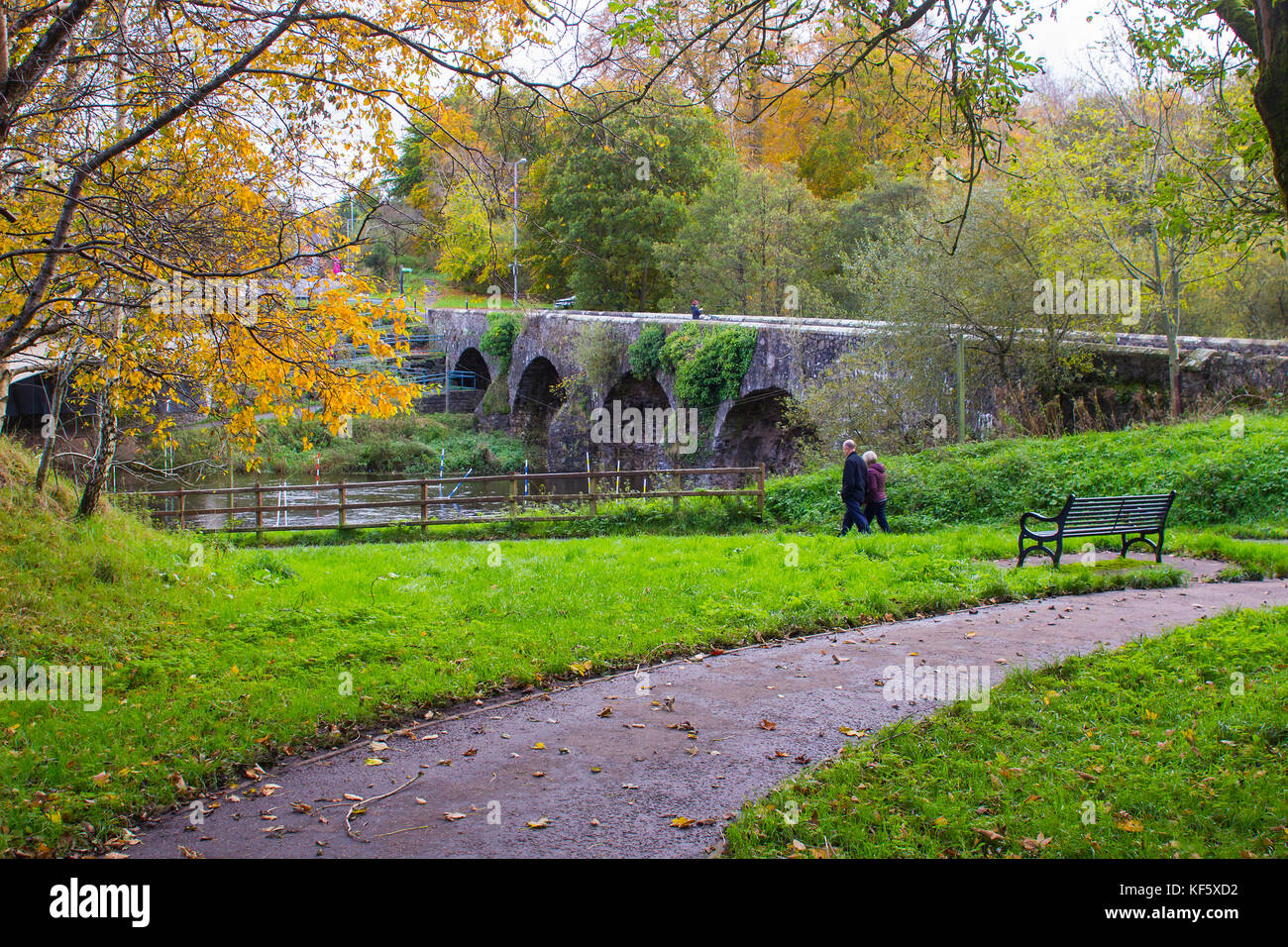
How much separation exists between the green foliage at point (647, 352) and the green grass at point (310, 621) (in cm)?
2053

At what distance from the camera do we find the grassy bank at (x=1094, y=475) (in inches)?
510

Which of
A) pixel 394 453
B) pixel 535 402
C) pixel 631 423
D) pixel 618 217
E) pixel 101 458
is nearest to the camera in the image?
pixel 101 458

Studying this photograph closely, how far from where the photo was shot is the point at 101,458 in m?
10.3

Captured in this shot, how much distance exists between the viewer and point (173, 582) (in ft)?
28.5

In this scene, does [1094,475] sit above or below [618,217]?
below

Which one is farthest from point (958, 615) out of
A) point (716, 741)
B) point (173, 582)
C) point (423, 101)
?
point (173, 582)

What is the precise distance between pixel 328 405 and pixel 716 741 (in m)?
4.33

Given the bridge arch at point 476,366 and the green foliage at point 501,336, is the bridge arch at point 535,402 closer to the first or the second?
the green foliage at point 501,336

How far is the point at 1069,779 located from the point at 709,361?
80.4 feet

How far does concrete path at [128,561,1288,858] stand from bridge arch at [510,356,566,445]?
126ft

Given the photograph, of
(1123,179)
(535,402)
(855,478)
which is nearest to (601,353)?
(535,402)

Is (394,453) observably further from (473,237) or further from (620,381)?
(473,237)

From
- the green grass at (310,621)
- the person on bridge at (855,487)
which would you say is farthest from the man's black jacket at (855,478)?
the green grass at (310,621)

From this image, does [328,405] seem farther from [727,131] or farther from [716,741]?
[727,131]
